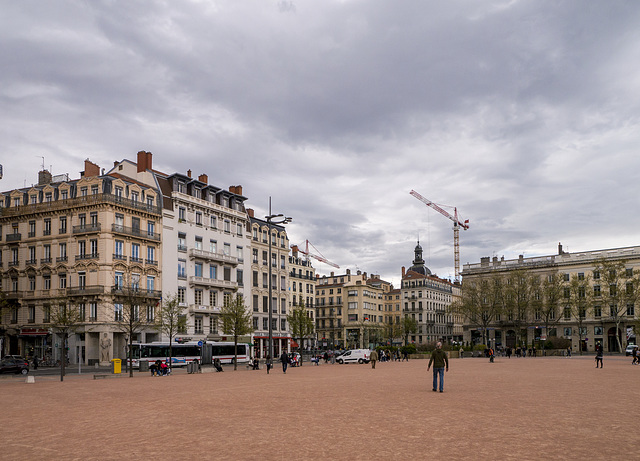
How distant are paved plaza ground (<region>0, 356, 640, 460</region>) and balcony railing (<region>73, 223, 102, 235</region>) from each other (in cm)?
3802

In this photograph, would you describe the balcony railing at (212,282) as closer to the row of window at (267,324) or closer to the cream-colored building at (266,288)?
the cream-colored building at (266,288)

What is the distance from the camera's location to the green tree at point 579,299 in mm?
89250

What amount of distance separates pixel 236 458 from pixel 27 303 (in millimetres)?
60239

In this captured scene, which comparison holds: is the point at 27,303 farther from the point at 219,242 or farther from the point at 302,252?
the point at 302,252

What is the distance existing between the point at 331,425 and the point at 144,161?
60267 mm

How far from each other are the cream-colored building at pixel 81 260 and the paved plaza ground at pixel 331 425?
37095mm

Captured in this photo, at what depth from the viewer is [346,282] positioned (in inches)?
5290

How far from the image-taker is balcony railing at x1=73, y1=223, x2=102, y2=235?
2352 inches

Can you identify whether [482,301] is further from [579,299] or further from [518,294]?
[579,299]

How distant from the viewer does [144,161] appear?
69.4 metres

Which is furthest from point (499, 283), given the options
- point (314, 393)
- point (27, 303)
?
point (314, 393)

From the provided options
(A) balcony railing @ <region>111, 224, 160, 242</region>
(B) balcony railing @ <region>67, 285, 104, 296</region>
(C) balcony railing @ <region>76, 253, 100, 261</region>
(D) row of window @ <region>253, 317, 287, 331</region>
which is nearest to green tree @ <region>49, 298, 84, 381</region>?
(B) balcony railing @ <region>67, 285, 104, 296</region>

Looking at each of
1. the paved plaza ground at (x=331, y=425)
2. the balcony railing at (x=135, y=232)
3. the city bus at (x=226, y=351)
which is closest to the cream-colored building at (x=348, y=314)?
the city bus at (x=226, y=351)

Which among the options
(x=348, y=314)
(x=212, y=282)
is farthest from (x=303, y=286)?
(x=212, y=282)
